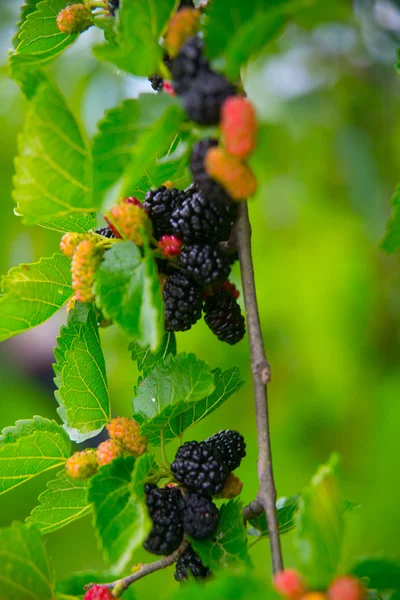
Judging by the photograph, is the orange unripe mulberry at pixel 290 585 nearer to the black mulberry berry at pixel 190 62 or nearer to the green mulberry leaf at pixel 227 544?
the green mulberry leaf at pixel 227 544

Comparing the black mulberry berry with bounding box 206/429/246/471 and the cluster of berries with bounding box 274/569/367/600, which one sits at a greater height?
the black mulberry berry with bounding box 206/429/246/471

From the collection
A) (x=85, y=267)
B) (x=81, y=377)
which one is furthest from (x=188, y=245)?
(x=81, y=377)

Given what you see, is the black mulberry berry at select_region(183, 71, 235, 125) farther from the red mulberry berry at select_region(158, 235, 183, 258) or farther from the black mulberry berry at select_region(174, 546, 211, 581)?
the black mulberry berry at select_region(174, 546, 211, 581)

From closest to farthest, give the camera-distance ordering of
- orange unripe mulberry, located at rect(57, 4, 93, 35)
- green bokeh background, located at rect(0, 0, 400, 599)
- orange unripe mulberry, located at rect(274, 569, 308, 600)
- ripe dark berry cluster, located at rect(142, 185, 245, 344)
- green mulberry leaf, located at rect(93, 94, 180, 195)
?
orange unripe mulberry, located at rect(274, 569, 308, 600) → green mulberry leaf, located at rect(93, 94, 180, 195) → ripe dark berry cluster, located at rect(142, 185, 245, 344) → orange unripe mulberry, located at rect(57, 4, 93, 35) → green bokeh background, located at rect(0, 0, 400, 599)

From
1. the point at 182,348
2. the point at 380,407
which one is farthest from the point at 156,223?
the point at 380,407


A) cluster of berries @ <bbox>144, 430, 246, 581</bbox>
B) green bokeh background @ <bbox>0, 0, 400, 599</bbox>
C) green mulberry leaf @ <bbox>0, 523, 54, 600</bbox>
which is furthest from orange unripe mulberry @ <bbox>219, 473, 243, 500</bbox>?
green bokeh background @ <bbox>0, 0, 400, 599</bbox>

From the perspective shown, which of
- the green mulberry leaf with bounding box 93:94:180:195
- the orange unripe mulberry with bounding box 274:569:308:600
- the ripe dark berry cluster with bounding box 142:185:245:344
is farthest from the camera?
the ripe dark berry cluster with bounding box 142:185:245:344

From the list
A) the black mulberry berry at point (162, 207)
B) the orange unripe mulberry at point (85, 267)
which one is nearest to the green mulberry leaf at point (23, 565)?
the orange unripe mulberry at point (85, 267)
